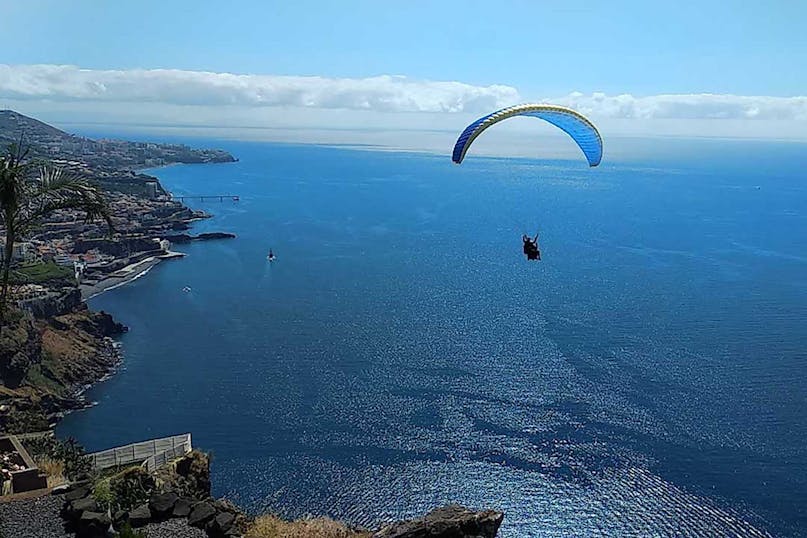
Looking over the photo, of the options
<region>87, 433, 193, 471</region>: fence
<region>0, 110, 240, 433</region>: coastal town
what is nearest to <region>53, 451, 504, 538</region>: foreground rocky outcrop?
<region>0, 110, 240, 433</region>: coastal town

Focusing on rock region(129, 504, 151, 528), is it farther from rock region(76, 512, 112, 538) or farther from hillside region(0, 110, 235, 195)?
hillside region(0, 110, 235, 195)

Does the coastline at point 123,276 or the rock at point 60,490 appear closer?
the rock at point 60,490

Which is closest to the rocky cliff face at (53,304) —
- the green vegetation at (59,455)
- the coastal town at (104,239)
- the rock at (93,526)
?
the coastal town at (104,239)

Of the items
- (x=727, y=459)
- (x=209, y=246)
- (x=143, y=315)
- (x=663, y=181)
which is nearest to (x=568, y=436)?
(x=727, y=459)

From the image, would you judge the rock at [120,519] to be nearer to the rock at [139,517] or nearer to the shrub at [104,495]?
the rock at [139,517]

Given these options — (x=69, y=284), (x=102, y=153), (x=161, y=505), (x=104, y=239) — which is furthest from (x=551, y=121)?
(x=102, y=153)

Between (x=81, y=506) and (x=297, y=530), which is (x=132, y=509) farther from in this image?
(x=297, y=530)
